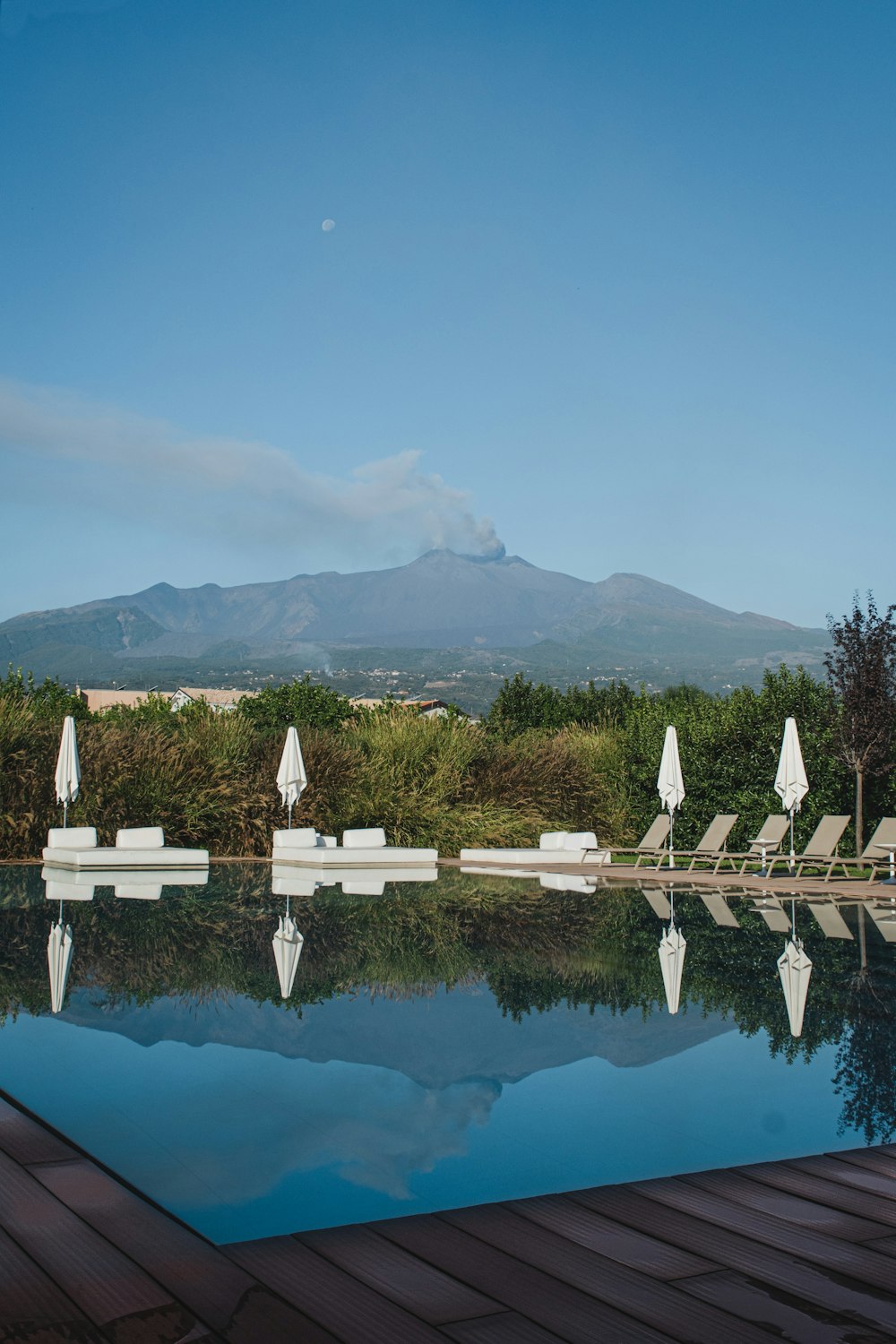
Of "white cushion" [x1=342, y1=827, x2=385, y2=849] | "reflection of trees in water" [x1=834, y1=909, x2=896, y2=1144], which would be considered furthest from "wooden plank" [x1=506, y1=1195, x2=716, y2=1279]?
"white cushion" [x1=342, y1=827, x2=385, y2=849]

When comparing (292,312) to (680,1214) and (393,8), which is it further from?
(680,1214)

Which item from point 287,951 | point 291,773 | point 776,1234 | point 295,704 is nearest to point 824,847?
point 291,773

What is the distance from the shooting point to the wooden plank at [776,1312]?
2424 mm

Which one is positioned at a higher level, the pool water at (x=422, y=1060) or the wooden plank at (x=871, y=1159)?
the wooden plank at (x=871, y=1159)

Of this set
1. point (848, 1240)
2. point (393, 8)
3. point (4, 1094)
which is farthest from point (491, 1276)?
point (393, 8)

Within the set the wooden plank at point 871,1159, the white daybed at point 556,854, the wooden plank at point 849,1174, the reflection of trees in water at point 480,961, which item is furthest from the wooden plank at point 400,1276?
the white daybed at point 556,854

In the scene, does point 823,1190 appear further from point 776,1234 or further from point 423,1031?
point 423,1031

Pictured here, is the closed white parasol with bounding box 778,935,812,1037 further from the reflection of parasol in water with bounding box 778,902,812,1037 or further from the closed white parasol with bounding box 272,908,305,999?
the closed white parasol with bounding box 272,908,305,999

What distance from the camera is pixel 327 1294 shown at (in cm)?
261

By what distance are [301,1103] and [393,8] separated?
1833cm

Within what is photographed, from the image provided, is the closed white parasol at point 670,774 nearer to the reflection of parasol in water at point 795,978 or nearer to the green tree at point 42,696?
the reflection of parasol in water at point 795,978

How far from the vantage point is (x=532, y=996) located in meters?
6.50

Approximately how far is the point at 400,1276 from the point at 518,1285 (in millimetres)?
283

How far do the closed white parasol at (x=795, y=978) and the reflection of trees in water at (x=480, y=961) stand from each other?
6cm
